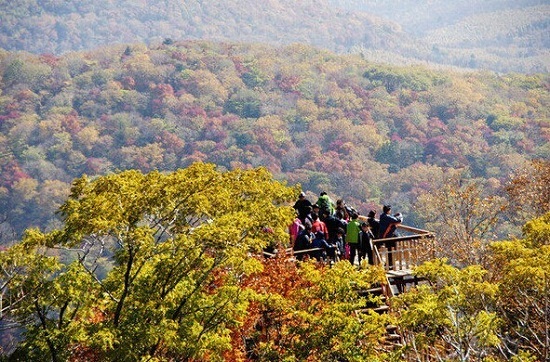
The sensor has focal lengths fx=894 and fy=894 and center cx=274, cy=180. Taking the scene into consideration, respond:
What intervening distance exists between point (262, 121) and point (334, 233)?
12003 centimetres

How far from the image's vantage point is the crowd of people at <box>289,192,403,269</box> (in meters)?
17.5

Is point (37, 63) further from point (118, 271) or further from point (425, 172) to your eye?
point (118, 271)

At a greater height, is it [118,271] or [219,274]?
[118,271]

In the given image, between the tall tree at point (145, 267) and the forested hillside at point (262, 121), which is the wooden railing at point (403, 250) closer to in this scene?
the tall tree at point (145, 267)

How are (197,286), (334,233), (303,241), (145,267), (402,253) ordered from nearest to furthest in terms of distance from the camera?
(197,286), (145,267), (303,241), (334,233), (402,253)

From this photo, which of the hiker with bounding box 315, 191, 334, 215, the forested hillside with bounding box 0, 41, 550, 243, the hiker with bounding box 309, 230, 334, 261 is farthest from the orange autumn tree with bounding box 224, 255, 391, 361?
the forested hillside with bounding box 0, 41, 550, 243

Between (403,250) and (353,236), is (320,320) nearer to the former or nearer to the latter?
(353,236)

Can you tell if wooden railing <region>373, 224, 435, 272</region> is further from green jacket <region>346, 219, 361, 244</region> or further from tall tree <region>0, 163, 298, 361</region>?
tall tree <region>0, 163, 298, 361</region>

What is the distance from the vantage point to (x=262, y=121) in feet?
453

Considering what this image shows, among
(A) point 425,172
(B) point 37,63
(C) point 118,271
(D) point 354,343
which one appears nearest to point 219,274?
(C) point 118,271

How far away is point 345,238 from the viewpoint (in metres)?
18.2

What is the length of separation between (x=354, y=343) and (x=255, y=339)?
2.97 m

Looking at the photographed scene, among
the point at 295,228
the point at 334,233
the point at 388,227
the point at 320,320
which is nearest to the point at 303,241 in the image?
the point at 295,228

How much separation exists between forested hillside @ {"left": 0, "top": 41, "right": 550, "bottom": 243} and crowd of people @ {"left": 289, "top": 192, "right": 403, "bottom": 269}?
73.7 meters
